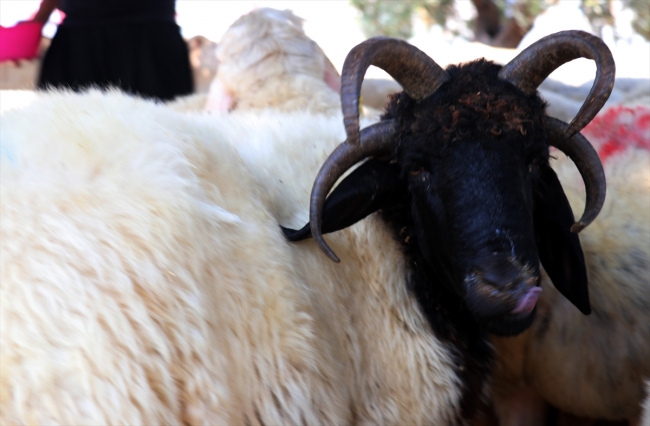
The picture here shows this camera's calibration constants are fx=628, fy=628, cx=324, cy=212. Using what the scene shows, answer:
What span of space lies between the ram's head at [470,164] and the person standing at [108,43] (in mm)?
2404

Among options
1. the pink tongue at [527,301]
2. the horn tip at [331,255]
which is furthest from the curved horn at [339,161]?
the pink tongue at [527,301]

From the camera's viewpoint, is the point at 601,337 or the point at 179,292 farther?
the point at 601,337

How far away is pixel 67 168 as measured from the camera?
1.85 m

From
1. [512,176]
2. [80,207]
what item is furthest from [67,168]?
[512,176]

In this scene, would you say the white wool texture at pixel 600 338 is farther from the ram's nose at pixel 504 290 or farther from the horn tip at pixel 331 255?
the horn tip at pixel 331 255

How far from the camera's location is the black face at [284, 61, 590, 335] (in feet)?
6.77

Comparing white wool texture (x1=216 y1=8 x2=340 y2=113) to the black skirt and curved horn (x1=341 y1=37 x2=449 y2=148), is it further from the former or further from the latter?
curved horn (x1=341 y1=37 x2=449 y2=148)

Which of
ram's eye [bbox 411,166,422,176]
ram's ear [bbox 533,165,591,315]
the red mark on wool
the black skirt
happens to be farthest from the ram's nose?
the black skirt

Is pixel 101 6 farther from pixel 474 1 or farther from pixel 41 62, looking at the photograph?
pixel 474 1

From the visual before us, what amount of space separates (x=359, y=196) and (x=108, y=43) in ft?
8.81

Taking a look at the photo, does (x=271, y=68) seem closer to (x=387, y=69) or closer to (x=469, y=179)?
(x=387, y=69)

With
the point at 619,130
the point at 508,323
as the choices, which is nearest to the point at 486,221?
the point at 508,323

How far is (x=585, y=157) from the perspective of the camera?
2479 mm

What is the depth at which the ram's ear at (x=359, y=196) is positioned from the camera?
2332 millimetres
